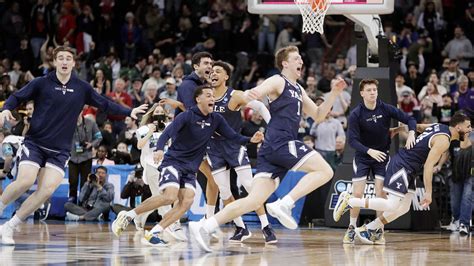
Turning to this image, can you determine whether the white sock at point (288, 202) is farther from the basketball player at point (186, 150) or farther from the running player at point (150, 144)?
the running player at point (150, 144)

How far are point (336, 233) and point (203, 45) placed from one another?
11.7m

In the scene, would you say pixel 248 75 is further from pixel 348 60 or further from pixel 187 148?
pixel 187 148

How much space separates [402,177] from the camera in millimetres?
15430

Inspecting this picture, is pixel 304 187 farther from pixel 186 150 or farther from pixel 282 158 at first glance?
pixel 186 150

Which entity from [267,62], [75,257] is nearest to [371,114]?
[75,257]

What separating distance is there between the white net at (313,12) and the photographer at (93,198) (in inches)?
229

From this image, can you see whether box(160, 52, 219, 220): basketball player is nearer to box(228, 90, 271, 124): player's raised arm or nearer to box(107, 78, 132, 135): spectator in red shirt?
box(228, 90, 271, 124): player's raised arm

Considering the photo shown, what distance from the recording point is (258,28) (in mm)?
30188

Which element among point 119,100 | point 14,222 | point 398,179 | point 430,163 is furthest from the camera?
point 119,100

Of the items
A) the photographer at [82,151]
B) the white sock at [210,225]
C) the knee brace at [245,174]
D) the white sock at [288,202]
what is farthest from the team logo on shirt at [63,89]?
the photographer at [82,151]

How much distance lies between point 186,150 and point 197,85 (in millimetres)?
1659

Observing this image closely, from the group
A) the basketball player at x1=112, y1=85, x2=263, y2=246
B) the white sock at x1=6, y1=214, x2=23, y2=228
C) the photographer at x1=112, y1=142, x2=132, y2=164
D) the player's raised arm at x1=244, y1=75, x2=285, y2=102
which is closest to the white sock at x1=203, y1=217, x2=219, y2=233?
the basketball player at x1=112, y1=85, x2=263, y2=246

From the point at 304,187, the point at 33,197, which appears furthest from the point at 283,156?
the point at 33,197

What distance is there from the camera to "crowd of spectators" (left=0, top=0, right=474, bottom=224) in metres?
23.8
